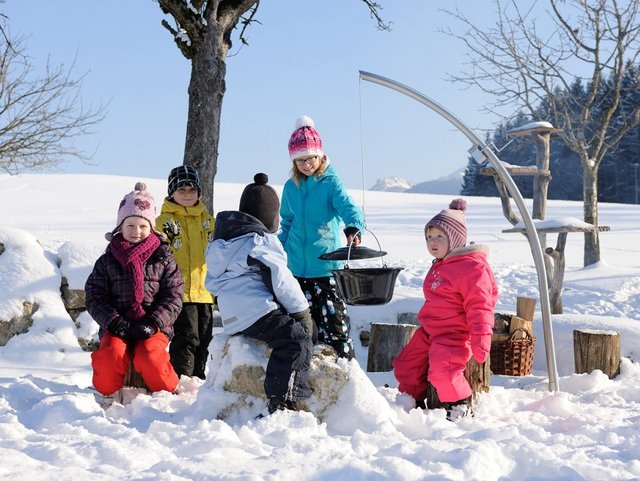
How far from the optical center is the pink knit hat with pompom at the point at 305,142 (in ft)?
15.6

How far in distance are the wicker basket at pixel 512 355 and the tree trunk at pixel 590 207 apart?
750 centimetres

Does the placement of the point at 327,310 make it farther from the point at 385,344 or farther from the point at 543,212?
the point at 543,212

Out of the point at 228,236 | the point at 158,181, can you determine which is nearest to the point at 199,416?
the point at 228,236

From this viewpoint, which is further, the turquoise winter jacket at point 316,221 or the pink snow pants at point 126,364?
the turquoise winter jacket at point 316,221

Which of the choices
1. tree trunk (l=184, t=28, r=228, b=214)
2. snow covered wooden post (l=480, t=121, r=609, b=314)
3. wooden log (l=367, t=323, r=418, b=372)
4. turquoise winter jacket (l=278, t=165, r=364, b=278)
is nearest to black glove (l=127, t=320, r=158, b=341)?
turquoise winter jacket (l=278, t=165, r=364, b=278)

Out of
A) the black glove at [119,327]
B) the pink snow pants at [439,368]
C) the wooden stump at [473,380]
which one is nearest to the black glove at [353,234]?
the pink snow pants at [439,368]

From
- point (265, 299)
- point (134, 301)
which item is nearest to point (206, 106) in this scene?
point (134, 301)

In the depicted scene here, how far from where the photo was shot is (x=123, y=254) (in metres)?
4.61

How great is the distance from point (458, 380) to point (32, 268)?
515cm

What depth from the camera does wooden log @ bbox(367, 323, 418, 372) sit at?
6.38 meters

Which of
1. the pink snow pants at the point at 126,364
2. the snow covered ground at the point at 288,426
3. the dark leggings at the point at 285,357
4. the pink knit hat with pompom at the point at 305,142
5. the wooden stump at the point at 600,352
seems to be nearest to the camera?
the snow covered ground at the point at 288,426

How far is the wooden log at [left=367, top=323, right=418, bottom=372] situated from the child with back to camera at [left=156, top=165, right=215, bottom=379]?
67.9 inches

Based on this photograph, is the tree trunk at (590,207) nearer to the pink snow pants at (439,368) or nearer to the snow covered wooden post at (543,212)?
the snow covered wooden post at (543,212)

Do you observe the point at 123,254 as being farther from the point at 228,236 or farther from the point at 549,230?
the point at 549,230
